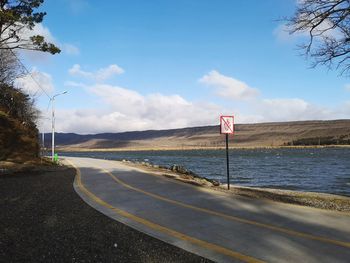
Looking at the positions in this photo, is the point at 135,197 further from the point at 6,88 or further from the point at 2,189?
the point at 6,88

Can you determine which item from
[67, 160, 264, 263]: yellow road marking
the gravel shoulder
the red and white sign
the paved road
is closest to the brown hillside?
the paved road

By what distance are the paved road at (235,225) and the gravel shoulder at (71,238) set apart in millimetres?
429

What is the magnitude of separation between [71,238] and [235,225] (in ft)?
10.9

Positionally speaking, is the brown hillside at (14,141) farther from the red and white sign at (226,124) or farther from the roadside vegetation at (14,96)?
the red and white sign at (226,124)

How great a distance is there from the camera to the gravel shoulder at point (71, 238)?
21.7ft

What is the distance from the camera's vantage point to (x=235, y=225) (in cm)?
898

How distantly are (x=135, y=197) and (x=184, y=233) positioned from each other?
5928 mm

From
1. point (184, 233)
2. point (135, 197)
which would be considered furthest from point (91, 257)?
point (135, 197)

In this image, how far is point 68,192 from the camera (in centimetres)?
1573

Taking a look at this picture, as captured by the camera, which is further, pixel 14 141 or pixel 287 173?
pixel 287 173

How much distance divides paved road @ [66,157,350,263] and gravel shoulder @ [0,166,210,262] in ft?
1.41

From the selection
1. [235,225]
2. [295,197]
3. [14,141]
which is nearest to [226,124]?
[295,197]

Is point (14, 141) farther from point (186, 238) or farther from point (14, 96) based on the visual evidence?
point (186, 238)

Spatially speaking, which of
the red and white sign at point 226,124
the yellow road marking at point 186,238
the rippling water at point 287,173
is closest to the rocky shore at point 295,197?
the red and white sign at point 226,124
